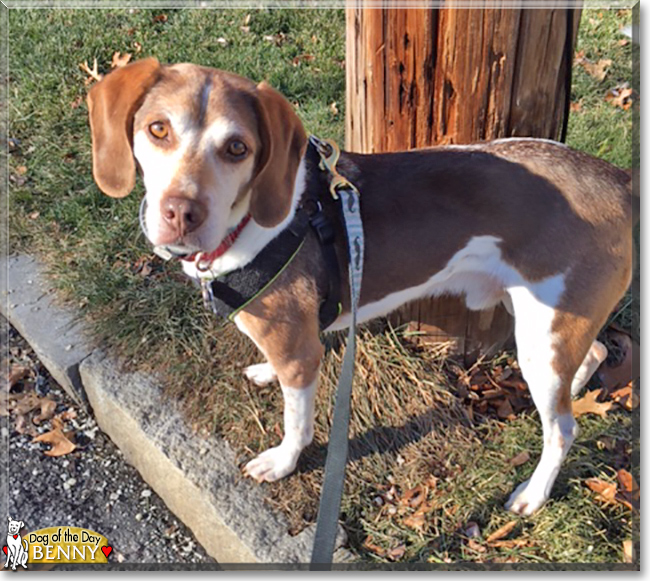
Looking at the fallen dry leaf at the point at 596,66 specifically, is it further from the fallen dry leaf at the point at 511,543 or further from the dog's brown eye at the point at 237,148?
the dog's brown eye at the point at 237,148

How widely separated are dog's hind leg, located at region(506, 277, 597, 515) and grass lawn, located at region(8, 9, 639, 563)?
0.12m

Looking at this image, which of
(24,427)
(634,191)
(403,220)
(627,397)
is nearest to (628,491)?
(627,397)

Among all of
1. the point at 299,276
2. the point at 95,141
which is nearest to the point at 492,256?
the point at 299,276

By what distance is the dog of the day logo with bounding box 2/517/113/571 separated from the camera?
3223 mm

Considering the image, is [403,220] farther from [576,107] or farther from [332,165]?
[576,107]

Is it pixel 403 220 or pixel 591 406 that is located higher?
pixel 403 220

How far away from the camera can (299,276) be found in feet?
9.32

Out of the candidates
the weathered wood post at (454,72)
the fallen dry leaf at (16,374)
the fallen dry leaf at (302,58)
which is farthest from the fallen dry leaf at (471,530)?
the fallen dry leaf at (302,58)

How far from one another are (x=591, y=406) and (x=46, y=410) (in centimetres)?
291

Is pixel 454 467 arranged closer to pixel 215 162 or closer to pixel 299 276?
pixel 299 276

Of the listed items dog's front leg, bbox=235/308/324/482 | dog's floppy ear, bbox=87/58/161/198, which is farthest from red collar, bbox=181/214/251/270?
dog's floppy ear, bbox=87/58/161/198

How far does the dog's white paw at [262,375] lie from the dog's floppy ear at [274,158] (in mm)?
1286

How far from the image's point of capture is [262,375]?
366 centimetres

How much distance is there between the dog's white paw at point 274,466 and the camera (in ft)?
10.7
